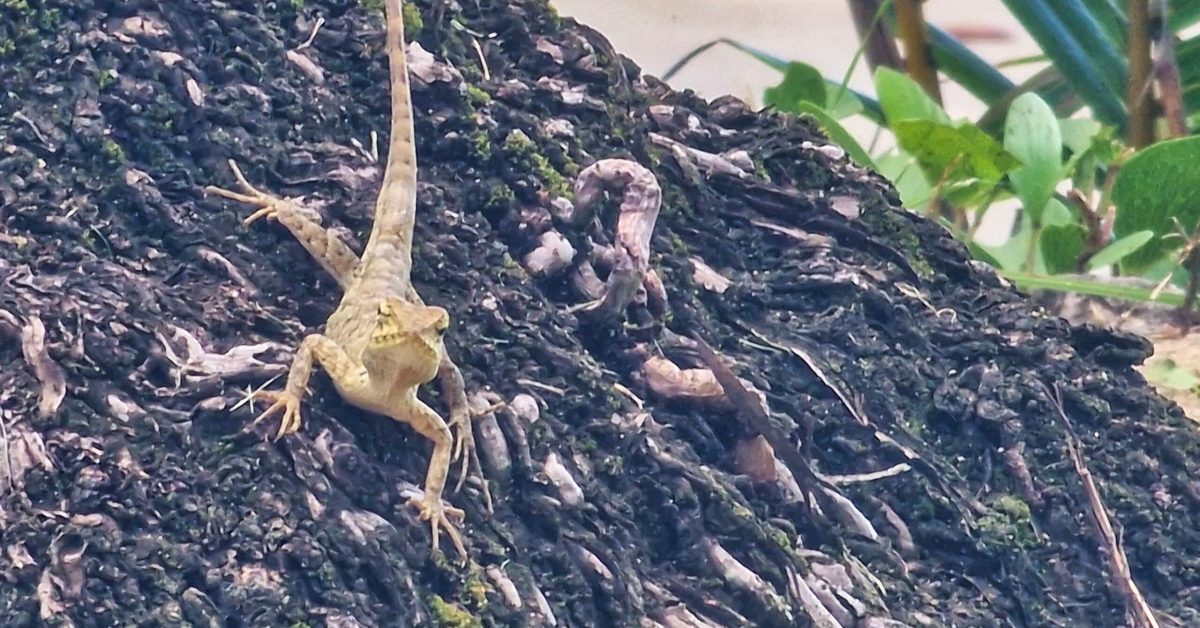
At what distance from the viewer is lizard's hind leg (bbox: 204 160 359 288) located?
1619 mm

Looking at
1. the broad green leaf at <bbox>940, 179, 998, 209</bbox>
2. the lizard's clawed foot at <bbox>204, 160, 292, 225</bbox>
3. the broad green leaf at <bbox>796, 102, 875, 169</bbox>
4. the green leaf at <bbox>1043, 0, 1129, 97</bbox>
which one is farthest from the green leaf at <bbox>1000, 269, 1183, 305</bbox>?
the lizard's clawed foot at <bbox>204, 160, 292, 225</bbox>

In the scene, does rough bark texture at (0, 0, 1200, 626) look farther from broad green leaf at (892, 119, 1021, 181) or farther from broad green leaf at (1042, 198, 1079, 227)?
broad green leaf at (1042, 198, 1079, 227)

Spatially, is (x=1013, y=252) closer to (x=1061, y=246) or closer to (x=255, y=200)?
(x=1061, y=246)

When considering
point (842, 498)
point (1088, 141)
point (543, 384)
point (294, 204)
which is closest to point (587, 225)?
point (543, 384)

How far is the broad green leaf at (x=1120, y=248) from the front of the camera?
263 cm

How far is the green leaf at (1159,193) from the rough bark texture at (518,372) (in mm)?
641

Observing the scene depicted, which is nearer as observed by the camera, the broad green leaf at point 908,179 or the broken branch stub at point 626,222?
the broken branch stub at point 626,222

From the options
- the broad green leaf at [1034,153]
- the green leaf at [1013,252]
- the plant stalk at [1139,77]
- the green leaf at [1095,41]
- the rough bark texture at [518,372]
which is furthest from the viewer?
the green leaf at [1095,41]

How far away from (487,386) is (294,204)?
43 cm

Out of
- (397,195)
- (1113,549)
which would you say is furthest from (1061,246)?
(397,195)

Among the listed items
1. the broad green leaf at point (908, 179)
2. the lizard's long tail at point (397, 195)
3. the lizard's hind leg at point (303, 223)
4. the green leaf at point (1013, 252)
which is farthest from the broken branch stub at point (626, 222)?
the green leaf at point (1013, 252)

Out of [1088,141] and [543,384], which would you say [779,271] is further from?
[1088,141]

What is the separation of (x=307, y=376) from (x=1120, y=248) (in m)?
2.13

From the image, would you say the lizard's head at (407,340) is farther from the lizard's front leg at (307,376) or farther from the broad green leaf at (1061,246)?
the broad green leaf at (1061,246)
